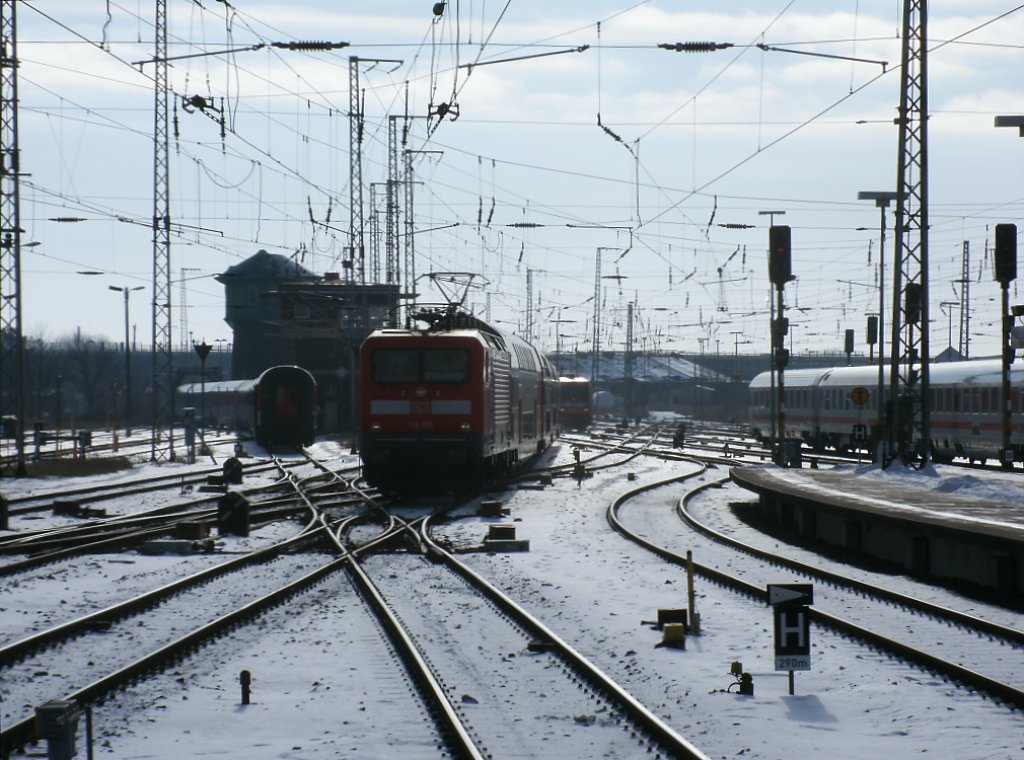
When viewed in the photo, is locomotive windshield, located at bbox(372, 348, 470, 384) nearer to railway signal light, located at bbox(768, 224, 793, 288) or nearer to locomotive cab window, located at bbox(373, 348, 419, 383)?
locomotive cab window, located at bbox(373, 348, 419, 383)

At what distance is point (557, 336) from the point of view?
8694cm

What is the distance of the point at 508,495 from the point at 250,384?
3907 centimetres

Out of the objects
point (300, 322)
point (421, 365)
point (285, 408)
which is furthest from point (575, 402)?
point (421, 365)

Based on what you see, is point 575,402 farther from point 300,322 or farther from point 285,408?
point 285,408

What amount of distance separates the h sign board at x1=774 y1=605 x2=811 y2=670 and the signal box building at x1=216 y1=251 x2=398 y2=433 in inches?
1303

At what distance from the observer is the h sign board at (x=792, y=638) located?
9164mm

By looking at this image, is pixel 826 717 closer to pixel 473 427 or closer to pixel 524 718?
pixel 524 718

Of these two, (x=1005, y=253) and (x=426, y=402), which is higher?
(x=1005, y=253)

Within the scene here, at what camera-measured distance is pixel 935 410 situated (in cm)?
4069

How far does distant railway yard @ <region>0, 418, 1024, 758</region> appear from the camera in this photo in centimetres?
795

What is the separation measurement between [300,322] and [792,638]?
199ft

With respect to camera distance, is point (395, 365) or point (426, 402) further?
point (395, 365)

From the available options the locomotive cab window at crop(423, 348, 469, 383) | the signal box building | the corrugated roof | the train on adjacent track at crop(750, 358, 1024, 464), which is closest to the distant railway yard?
the locomotive cab window at crop(423, 348, 469, 383)

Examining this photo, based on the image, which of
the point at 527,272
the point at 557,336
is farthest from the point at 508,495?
the point at 557,336
